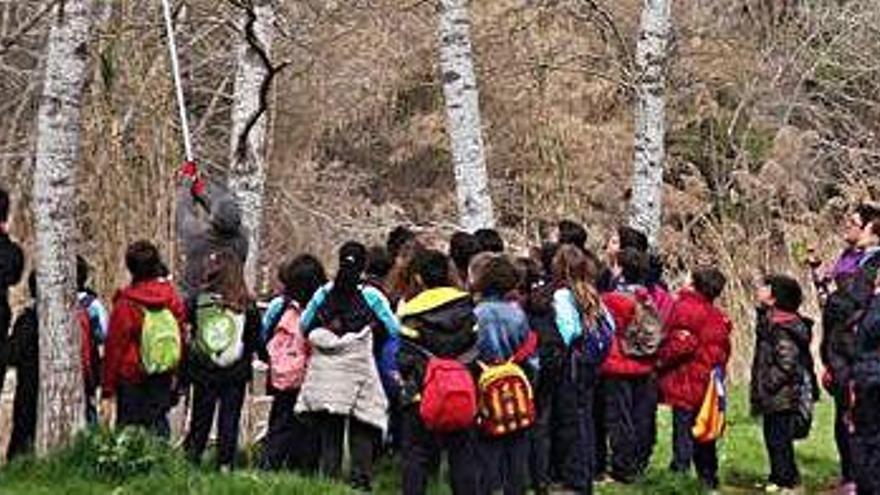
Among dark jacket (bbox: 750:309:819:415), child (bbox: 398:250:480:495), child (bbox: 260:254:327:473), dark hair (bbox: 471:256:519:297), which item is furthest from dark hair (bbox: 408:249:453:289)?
dark jacket (bbox: 750:309:819:415)

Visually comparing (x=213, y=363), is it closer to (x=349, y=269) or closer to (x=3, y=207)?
(x=349, y=269)

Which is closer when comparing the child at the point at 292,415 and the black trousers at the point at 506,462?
the black trousers at the point at 506,462

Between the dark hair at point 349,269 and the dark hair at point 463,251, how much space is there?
68cm

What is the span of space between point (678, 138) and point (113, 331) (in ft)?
60.9

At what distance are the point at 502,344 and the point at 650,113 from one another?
558cm

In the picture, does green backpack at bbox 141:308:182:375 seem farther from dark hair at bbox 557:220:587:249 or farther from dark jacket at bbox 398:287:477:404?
dark hair at bbox 557:220:587:249

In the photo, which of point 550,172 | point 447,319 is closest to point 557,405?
point 447,319

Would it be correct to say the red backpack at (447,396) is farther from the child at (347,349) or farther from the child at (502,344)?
the child at (347,349)

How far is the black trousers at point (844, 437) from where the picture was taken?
1170cm

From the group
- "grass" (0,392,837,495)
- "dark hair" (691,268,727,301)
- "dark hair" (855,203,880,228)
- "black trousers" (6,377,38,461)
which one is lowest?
"grass" (0,392,837,495)

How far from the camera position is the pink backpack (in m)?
10.8

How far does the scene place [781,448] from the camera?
12.5 meters

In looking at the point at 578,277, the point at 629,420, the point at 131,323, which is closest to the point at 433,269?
the point at 578,277

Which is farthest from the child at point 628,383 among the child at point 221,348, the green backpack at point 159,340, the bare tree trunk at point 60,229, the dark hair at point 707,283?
the bare tree trunk at point 60,229
